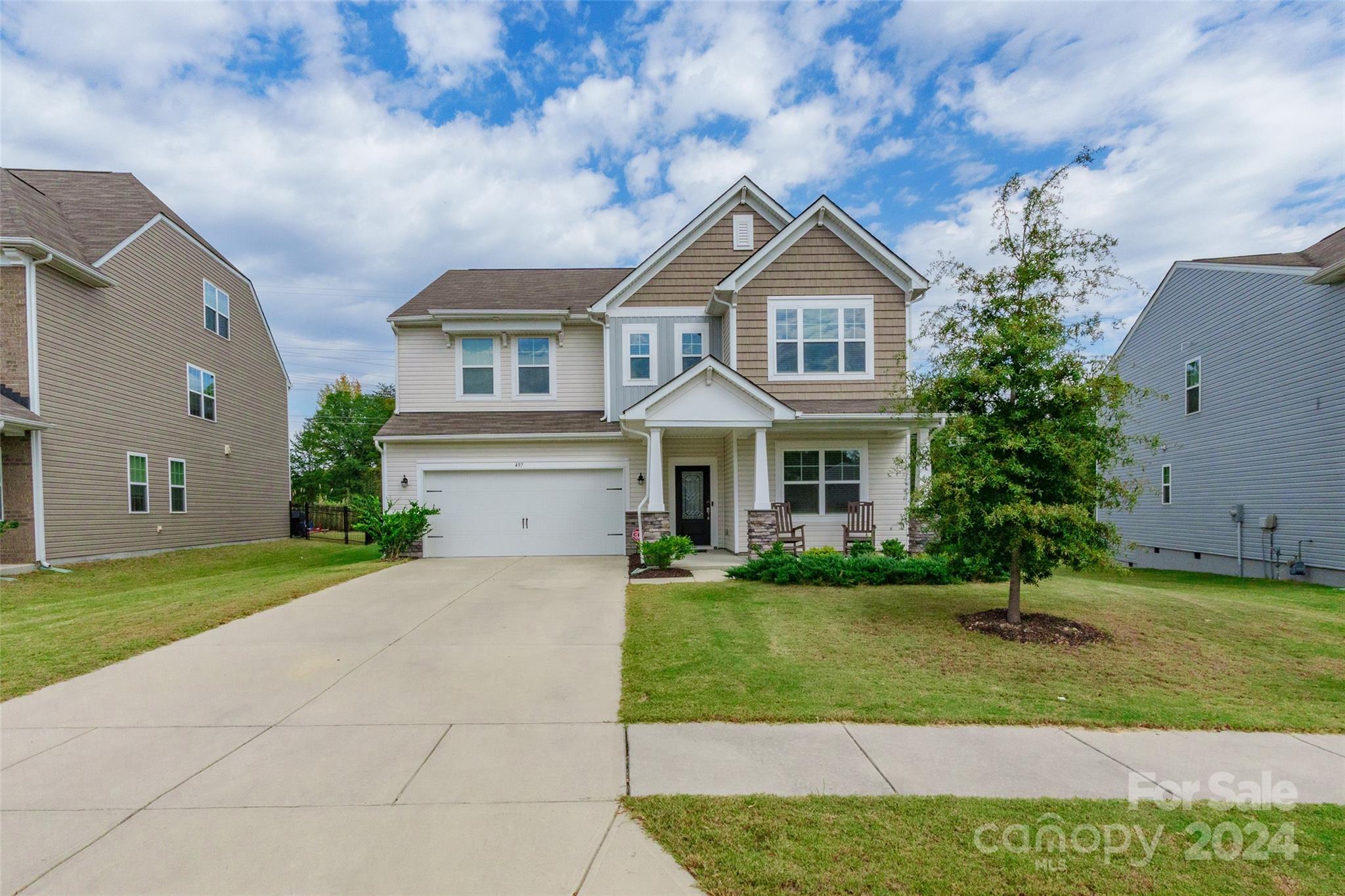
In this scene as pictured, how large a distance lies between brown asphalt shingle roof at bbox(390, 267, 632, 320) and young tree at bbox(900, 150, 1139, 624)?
1028cm

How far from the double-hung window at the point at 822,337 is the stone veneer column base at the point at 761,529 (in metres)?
3.24

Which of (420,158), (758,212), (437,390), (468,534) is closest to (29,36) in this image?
(420,158)

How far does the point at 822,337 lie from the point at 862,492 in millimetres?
3530

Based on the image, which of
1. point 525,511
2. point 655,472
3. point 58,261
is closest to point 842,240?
point 655,472

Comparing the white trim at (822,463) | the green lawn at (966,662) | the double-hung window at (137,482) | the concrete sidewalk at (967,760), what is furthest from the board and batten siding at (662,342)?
the double-hung window at (137,482)

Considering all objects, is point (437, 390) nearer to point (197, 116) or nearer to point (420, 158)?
point (420, 158)

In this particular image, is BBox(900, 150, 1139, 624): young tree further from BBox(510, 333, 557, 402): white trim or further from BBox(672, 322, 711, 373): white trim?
BBox(510, 333, 557, 402): white trim

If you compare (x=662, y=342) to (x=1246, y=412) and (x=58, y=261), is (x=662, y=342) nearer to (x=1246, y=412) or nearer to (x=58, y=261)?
(x=58, y=261)

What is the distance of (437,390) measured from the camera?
15.8 m

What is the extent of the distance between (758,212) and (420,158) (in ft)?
28.7

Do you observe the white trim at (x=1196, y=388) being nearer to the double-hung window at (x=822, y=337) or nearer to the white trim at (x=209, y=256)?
the double-hung window at (x=822, y=337)

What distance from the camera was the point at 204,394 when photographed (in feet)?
59.0

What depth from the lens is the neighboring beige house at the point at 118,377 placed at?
1252 centimetres

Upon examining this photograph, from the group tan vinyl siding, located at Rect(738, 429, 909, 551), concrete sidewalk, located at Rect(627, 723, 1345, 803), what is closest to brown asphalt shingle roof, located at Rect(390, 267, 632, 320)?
tan vinyl siding, located at Rect(738, 429, 909, 551)
